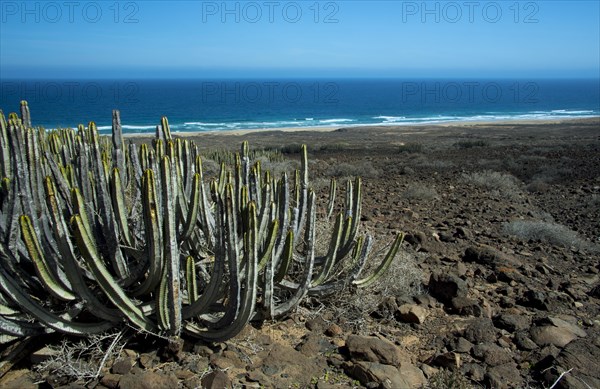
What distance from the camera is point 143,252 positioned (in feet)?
11.6

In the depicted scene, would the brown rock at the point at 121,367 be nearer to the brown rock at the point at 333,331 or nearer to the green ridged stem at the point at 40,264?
the green ridged stem at the point at 40,264

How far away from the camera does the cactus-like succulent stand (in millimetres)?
3100

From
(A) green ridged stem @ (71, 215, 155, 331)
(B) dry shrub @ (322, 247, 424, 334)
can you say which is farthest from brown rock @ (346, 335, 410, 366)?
(A) green ridged stem @ (71, 215, 155, 331)

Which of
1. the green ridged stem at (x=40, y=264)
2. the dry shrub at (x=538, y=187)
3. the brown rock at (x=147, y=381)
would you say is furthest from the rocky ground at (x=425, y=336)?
the dry shrub at (x=538, y=187)

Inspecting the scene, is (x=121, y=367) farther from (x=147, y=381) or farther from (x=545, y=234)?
(x=545, y=234)

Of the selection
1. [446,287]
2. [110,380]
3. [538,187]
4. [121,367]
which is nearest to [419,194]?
[538,187]

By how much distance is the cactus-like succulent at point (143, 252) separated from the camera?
3100 mm

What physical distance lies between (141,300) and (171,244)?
90 cm

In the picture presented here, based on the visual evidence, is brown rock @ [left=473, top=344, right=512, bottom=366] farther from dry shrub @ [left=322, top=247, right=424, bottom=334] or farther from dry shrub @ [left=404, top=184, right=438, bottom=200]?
dry shrub @ [left=404, top=184, right=438, bottom=200]

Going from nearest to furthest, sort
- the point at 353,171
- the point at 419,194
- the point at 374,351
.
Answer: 1. the point at 374,351
2. the point at 419,194
3. the point at 353,171

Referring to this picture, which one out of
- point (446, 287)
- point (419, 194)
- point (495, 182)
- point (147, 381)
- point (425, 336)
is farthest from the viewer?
point (495, 182)

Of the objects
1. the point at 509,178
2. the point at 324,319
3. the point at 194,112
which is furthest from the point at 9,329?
the point at 194,112

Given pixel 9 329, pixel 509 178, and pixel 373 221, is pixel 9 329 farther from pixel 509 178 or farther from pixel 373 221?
pixel 509 178

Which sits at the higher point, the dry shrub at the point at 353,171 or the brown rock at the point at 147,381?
the dry shrub at the point at 353,171
